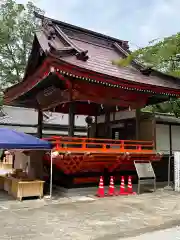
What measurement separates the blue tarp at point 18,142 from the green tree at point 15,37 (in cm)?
1787

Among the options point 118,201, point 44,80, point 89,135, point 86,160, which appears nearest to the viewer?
point 118,201

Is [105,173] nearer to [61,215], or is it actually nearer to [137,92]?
[137,92]

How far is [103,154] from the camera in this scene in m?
11.5

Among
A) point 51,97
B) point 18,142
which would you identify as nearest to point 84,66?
point 51,97

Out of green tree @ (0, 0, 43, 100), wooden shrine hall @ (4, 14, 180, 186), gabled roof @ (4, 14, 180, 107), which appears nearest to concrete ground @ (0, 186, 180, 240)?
wooden shrine hall @ (4, 14, 180, 186)

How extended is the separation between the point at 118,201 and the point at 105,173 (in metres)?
2.75

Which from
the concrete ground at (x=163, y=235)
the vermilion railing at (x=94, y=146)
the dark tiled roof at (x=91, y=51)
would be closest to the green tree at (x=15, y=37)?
the dark tiled roof at (x=91, y=51)

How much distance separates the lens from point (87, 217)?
7.74m

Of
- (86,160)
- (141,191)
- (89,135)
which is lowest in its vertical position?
(141,191)

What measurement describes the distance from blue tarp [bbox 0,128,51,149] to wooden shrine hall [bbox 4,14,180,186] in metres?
0.62

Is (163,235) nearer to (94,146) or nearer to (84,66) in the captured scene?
(94,146)

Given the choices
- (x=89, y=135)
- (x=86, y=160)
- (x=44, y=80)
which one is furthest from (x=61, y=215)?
(x=89, y=135)

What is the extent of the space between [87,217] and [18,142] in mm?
3745

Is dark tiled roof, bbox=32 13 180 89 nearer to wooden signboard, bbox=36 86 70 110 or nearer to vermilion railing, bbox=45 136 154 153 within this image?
wooden signboard, bbox=36 86 70 110
